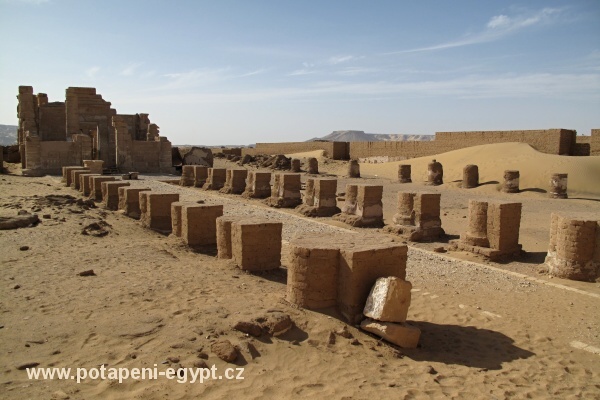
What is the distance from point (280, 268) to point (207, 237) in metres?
2.04

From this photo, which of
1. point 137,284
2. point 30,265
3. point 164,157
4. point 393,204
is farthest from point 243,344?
point 164,157

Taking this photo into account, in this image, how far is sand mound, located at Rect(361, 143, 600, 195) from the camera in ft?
73.6

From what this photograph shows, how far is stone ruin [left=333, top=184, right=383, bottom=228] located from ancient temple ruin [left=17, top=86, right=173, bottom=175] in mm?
17676

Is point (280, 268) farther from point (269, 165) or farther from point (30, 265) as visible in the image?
point (269, 165)

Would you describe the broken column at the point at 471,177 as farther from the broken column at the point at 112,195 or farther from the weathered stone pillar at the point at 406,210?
the broken column at the point at 112,195

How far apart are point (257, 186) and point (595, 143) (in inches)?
849

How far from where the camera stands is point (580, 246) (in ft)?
28.1

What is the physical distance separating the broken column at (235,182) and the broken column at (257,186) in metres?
0.88

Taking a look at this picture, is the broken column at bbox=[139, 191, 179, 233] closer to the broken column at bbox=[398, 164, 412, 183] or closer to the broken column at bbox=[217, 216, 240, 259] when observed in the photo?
the broken column at bbox=[217, 216, 240, 259]

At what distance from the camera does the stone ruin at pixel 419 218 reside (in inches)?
477

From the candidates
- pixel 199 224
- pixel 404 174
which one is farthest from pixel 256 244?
pixel 404 174

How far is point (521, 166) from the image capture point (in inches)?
960

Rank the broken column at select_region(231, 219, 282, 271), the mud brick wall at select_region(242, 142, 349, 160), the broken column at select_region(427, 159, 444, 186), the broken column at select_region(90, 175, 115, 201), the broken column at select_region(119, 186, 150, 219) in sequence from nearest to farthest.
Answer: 1. the broken column at select_region(231, 219, 282, 271)
2. the broken column at select_region(119, 186, 150, 219)
3. the broken column at select_region(90, 175, 115, 201)
4. the broken column at select_region(427, 159, 444, 186)
5. the mud brick wall at select_region(242, 142, 349, 160)

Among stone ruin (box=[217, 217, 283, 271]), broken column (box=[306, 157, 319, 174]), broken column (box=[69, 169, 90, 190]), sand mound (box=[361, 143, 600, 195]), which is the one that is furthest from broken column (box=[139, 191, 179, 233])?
broken column (box=[306, 157, 319, 174])
